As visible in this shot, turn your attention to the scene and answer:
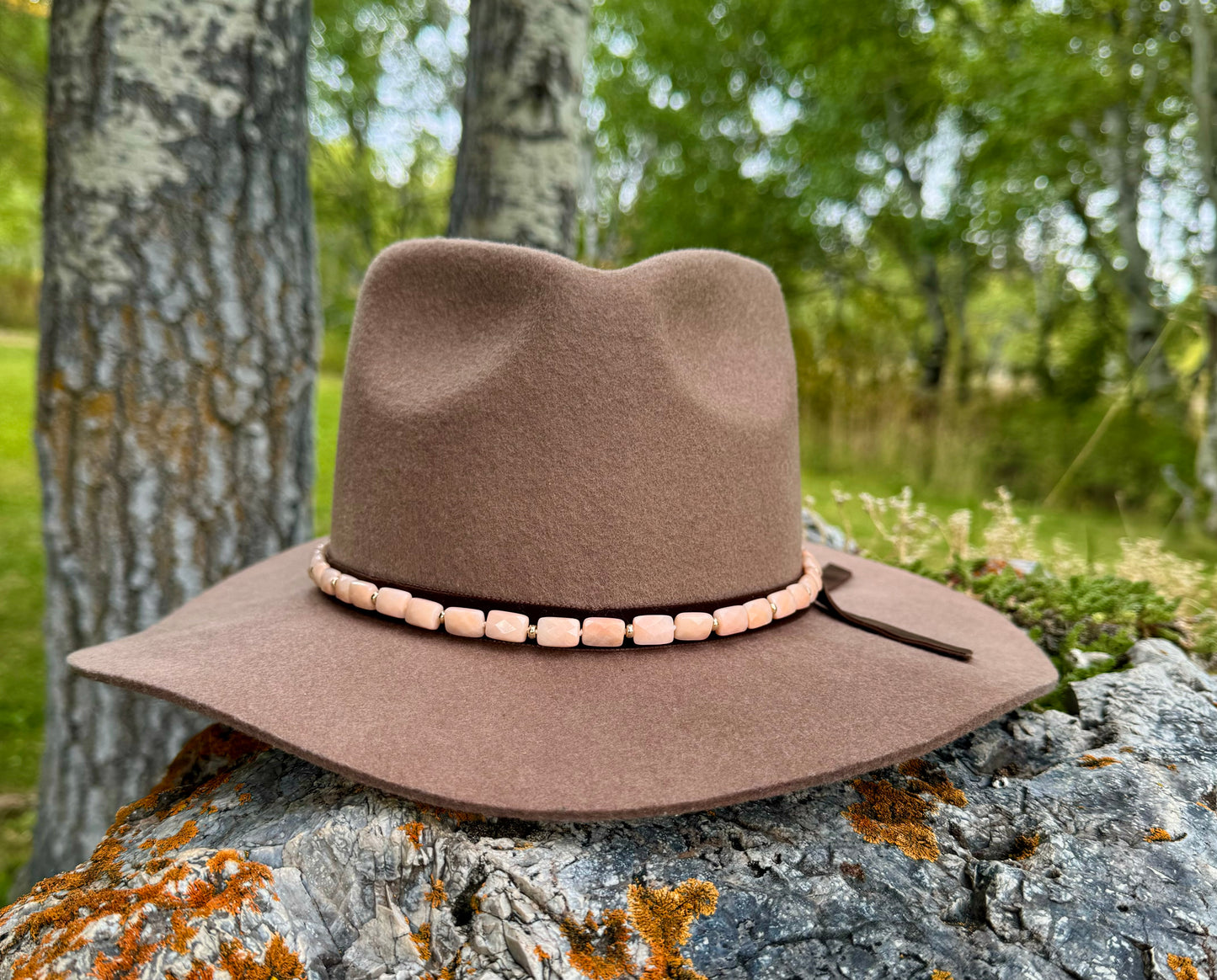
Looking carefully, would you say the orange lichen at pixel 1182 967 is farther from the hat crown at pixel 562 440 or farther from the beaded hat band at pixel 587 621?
the hat crown at pixel 562 440

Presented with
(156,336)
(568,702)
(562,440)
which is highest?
(156,336)

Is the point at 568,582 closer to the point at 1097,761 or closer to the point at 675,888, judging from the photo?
the point at 675,888

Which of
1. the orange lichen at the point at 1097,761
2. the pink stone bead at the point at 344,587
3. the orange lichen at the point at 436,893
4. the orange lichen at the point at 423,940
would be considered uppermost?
the pink stone bead at the point at 344,587

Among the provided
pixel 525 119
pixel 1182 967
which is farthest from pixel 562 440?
pixel 525 119

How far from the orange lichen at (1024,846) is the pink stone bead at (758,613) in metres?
0.55

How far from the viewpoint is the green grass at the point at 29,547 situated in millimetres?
3855

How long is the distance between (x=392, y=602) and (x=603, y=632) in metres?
0.42

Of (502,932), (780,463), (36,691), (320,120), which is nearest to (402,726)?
(502,932)

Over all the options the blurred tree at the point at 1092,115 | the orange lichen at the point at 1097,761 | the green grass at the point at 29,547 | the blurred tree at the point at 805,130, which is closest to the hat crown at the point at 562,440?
the orange lichen at the point at 1097,761

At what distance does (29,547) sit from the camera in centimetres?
729

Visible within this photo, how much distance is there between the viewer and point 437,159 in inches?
796

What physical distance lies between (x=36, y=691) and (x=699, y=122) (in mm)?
14572

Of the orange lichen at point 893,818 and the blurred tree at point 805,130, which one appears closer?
the orange lichen at point 893,818

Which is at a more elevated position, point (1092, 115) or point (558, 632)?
point (1092, 115)
